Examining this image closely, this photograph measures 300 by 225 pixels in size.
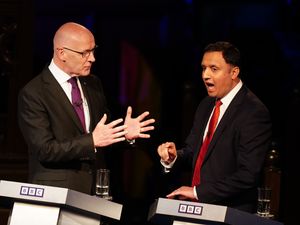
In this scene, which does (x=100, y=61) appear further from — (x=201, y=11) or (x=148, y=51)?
(x=201, y=11)

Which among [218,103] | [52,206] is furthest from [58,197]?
[218,103]

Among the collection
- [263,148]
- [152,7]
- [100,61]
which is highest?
[152,7]

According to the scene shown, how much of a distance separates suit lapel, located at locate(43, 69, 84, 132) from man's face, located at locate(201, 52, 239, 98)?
664 millimetres

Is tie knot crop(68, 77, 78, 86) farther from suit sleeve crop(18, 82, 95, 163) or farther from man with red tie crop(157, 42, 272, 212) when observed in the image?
man with red tie crop(157, 42, 272, 212)

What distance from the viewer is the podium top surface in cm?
301

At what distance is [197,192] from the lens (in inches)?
146

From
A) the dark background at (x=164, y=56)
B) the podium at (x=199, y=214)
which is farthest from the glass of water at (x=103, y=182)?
the dark background at (x=164, y=56)

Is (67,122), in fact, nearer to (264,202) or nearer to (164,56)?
(264,202)

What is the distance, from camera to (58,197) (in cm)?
301

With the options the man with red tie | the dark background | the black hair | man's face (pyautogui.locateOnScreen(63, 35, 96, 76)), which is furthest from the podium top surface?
the dark background

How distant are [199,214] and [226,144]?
88cm

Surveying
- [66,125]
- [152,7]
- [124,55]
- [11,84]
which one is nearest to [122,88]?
[124,55]

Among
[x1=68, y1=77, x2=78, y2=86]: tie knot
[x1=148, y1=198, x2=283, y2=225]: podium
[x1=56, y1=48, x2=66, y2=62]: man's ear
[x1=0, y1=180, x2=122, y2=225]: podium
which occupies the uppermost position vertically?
[x1=56, y1=48, x2=66, y2=62]: man's ear

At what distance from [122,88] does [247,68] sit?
103cm
